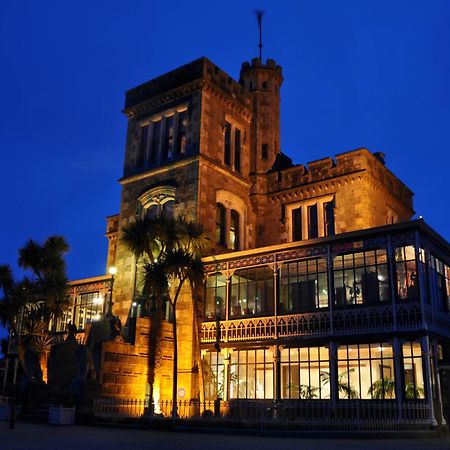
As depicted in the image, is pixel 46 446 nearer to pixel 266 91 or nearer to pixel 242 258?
pixel 242 258

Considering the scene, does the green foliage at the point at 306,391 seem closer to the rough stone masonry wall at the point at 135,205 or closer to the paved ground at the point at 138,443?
the paved ground at the point at 138,443

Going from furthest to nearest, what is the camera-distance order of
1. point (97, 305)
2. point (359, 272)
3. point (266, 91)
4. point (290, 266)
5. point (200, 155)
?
point (266, 91) < point (97, 305) < point (200, 155) < point (290, 266) < point (359, 272)

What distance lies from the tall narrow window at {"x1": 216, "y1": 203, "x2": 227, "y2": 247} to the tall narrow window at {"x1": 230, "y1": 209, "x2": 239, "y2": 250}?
83 centimetres

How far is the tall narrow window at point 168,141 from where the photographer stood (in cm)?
3050

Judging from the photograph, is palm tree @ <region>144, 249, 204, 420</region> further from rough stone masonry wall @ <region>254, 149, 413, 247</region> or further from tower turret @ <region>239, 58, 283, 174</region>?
tower turret @ <region>239, 58, 283, 174</region>

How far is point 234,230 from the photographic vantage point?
98.9ft

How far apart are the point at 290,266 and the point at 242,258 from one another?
87.1 inches

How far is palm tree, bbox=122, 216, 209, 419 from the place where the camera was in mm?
22484

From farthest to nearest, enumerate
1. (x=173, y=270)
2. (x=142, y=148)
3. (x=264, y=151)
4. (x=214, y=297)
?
(x=264, y=151), (x=142, y=148), (x=214, y=297), (x=173, y=270)

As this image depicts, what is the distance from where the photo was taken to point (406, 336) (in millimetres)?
19609

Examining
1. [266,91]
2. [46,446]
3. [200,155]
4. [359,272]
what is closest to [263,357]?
[359,272]

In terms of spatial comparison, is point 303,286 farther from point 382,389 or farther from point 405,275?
point 382,389

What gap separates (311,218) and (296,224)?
3.45 feet

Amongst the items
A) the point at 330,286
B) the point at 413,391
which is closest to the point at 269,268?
the point at 330,286
